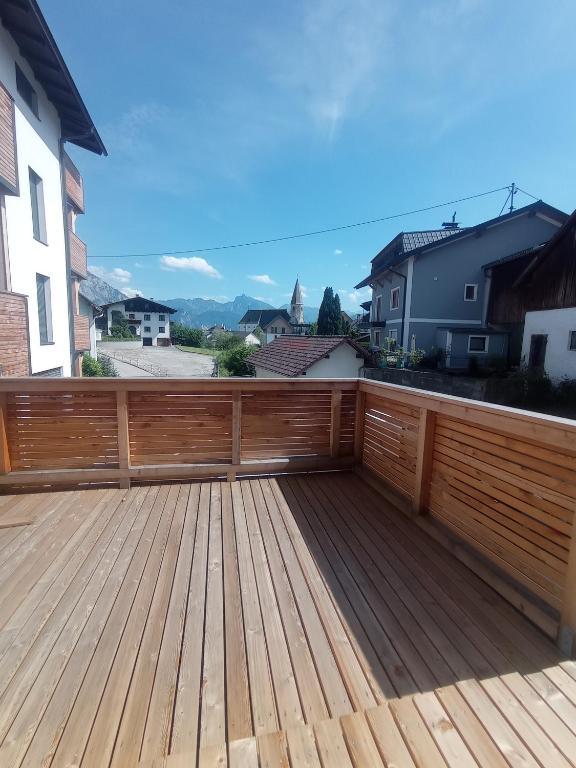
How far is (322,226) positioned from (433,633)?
60.0 ft

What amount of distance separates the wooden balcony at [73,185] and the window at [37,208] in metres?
1.78

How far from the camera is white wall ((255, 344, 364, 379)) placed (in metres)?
10.7

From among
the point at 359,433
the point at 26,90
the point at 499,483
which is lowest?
the point at 359,433

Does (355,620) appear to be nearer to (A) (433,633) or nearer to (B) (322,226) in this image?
(A) (433,633)

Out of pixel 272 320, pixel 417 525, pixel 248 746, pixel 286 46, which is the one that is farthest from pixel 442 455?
pixel 272 320

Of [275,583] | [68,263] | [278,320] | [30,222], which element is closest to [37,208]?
[30,222]

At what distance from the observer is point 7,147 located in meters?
6.54

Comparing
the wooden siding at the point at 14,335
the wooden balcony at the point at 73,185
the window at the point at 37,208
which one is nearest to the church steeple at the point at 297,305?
the wooden balcony at the point at 73,185

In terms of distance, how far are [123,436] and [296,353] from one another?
29.1 ft

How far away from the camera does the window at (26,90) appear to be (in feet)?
24.9

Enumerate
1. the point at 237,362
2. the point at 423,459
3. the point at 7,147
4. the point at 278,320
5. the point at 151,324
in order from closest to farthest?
the point at 423,459
the point at 7,147
the point at 237,362
the point at 151,324
the point at 278,320

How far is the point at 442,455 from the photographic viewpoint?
7.80 feet

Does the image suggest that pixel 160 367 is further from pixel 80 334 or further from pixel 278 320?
pixel 278 320

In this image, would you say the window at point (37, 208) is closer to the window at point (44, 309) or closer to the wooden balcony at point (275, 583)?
the window at point (44, 309)
